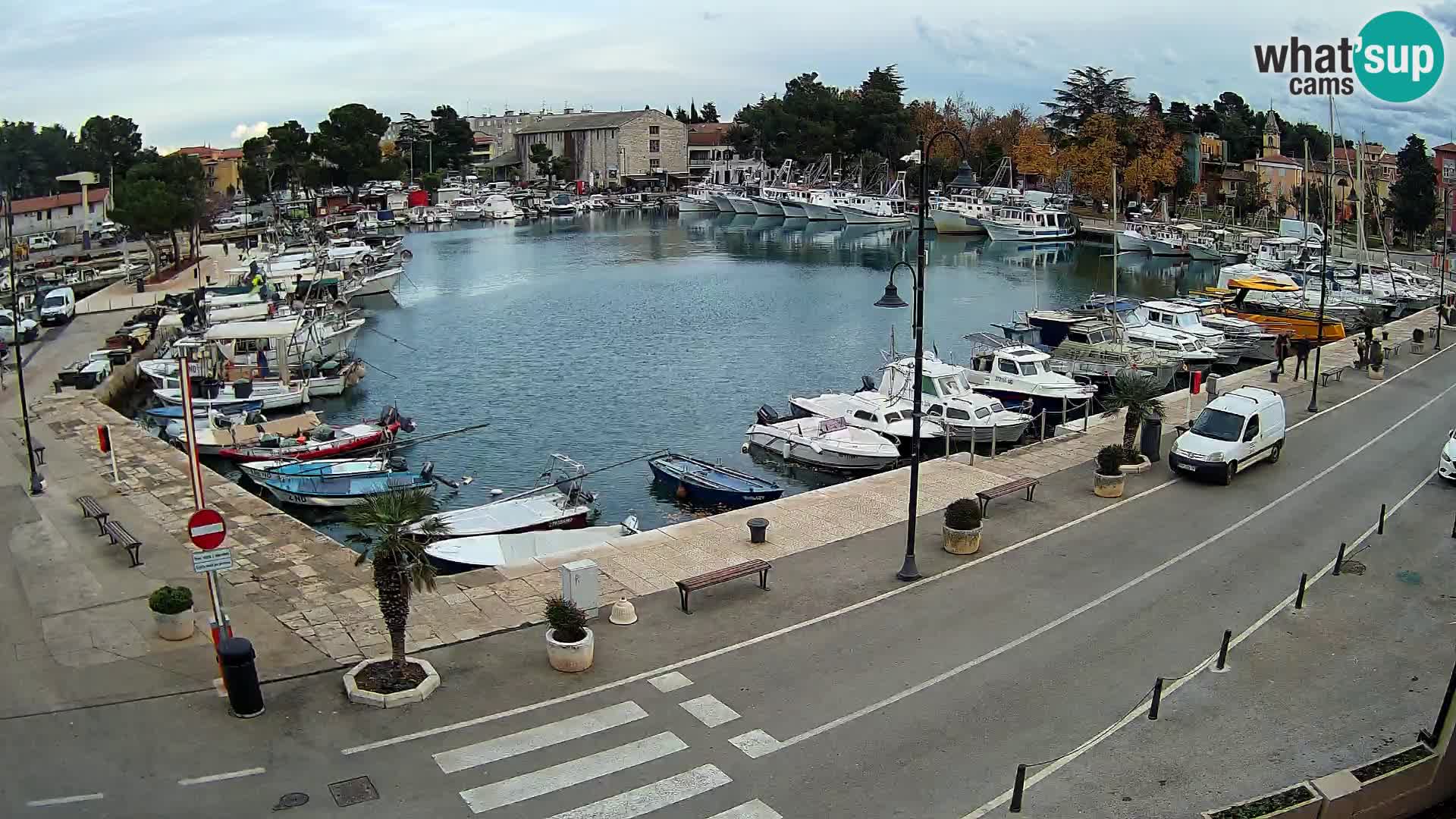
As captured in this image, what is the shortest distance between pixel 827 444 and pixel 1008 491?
32.4ft

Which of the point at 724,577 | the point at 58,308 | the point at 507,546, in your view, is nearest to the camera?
the point at 724,577

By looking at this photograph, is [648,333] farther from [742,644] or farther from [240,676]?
[240,676]

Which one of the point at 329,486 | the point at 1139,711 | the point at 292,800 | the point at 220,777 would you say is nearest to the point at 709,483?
the point at 329,486

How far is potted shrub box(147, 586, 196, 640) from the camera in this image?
1608cm

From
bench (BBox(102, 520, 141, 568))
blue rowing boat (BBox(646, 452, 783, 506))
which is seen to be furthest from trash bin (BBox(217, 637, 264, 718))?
blue rowing boat (BBox(646, 452, 783, 506))

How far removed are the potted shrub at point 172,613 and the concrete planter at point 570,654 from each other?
5.34m

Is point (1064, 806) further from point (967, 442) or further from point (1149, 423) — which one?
point (967, 442)

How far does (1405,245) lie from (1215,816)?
8758 centimetres

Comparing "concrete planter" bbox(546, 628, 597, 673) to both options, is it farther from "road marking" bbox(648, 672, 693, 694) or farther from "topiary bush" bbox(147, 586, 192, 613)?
"topiary bush" bbox(147, 586, 192, 613)

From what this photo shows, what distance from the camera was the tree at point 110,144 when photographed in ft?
391

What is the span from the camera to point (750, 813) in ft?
39.0

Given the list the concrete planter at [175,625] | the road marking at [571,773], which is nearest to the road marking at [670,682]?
the road marking at [571,773]

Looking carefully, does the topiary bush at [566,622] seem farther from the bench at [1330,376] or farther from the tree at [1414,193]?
the tree at [1414,193]

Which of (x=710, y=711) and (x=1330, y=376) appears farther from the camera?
(x=1330, y=376)
